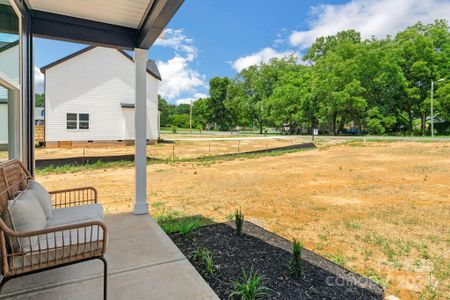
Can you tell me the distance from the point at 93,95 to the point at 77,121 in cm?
187

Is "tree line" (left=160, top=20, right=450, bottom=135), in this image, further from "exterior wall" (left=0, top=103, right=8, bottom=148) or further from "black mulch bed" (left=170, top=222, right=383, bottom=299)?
"exterior wall" (left=0, top=103, right=8, bottom=148)

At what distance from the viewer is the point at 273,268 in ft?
8.73

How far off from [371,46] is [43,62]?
1326 inches

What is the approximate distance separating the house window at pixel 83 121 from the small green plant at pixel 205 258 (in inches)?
640

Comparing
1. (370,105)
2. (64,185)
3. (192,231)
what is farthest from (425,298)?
(370,105)

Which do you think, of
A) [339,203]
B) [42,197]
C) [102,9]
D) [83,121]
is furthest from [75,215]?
[83,121]

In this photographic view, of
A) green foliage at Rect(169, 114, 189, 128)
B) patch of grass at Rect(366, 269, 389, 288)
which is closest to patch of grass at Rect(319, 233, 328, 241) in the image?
patch of grass at Rect(366, 269, 389, 288)

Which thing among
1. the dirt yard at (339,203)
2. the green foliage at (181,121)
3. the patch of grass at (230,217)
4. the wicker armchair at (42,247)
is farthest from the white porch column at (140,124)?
the green foliage at (181,121)

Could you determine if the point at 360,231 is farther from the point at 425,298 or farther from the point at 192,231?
the point at 192,231

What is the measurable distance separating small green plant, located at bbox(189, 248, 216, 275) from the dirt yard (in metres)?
1.46

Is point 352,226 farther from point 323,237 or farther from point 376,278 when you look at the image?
point 376,278

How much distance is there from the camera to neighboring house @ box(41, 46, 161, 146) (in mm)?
16000

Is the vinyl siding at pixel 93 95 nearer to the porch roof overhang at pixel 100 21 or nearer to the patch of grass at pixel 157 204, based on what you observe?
the patch of grass at pixel 157 204

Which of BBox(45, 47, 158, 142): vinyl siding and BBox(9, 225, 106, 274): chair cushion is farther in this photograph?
BBox(45, 47, 158, 142): vinyl siding
